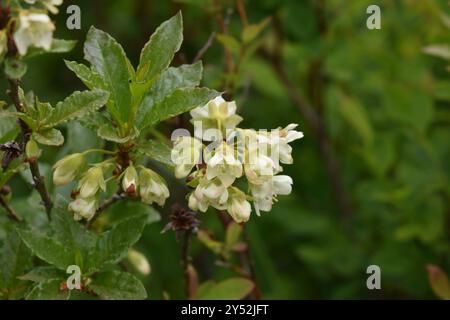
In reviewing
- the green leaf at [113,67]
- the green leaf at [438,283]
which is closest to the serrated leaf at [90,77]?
the green leaf at [113,67]

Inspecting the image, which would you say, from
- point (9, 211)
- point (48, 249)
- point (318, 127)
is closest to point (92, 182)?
point (48, 249)

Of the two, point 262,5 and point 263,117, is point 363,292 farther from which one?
A: point 262,5

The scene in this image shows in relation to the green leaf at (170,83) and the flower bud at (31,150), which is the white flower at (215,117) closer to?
the green leaf at (170,83)

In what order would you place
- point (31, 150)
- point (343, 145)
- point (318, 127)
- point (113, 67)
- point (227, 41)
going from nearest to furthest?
point (31, 150) → point (113, 67) → point (227, 41) → point (318, 127) → point (343, 145)

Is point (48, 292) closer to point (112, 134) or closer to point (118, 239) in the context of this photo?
point (118, 239)

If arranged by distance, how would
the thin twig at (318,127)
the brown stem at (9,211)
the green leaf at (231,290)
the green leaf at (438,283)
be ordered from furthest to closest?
the thin twig at (318,127) < the green leaf at (438,283) < the green leaf at (231,290) < the brown stem at (9,211)

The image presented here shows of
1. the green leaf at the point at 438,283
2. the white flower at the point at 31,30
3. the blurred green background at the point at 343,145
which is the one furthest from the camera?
the blurred green background at the point at 343,145

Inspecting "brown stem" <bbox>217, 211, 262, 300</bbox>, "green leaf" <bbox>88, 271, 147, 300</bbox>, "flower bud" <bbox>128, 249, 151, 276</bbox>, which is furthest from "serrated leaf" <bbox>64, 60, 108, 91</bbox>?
"brown stem" <bbox>217, 211, 262, 300</bbox>
